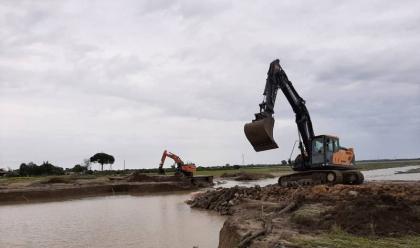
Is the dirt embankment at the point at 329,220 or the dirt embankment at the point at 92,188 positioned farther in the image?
the dirt embankment at the point at 92,188

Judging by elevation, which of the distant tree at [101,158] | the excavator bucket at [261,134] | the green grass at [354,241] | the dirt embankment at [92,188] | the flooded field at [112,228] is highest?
the distant tree at [101,158]

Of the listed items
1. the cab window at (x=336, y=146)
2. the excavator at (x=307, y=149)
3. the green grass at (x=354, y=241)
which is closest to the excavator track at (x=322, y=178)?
the excavator at (x=307, y=149)

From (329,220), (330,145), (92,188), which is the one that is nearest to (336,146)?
(330,145)

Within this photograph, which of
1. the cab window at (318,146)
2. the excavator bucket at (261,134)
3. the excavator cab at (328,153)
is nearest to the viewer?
the excavator bucket at (261,134)

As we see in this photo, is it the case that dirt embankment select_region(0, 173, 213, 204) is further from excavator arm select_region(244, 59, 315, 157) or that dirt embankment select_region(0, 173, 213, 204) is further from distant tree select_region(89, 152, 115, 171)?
distant tree select_region(89, 152, 115, 171)

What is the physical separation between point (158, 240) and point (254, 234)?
6.43 metres

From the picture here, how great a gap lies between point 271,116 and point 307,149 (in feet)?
10.7

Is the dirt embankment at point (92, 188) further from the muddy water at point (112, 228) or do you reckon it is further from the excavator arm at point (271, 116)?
the excavator arm at point (271, 116)

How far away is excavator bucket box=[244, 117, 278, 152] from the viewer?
21.5 m

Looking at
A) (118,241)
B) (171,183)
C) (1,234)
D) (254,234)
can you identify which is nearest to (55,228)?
(1,234)

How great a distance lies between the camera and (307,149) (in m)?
24.7

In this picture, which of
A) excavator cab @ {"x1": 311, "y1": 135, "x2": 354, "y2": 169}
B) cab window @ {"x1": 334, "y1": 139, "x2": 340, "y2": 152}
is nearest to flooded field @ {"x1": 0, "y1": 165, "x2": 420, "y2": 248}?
excavator cab @ {"x1": 311, "y1": 135, "x2": 354, "y2": 169}

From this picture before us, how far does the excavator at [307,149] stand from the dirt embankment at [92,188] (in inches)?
772

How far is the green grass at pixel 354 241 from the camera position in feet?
25.8
